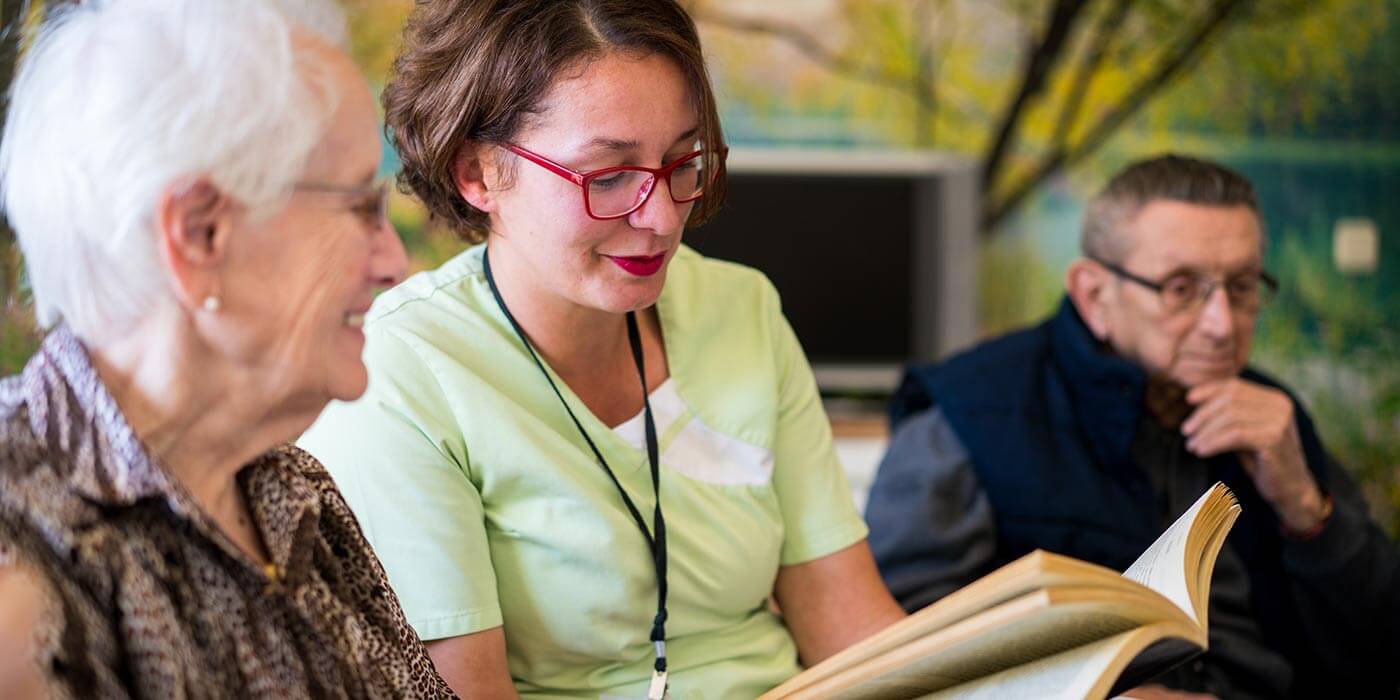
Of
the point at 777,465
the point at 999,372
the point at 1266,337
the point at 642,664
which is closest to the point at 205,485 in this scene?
the point at 642,664

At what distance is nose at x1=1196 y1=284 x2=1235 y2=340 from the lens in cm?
214

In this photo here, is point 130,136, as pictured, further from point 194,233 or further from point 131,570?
point 131,570

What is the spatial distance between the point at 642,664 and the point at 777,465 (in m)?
0.32

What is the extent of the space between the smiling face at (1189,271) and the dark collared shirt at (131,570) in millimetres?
1525

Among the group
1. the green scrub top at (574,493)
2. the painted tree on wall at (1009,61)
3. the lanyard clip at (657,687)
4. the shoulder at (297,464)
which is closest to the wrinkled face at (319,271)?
the shoulder at (297,464)

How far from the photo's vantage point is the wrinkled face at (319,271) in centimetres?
98

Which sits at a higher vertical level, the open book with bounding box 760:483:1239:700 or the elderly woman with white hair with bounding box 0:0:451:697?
the elderly woman with white hair with bounding box 0:0:451:697

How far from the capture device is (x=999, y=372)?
7.32 feet

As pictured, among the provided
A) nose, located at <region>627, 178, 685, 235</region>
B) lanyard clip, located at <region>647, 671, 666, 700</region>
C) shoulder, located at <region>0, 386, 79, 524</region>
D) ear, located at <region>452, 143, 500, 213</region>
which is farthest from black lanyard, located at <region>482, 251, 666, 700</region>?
shoulder, located at <region>0, 386, 79, 524</region>

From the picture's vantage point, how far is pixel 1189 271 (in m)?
2.16

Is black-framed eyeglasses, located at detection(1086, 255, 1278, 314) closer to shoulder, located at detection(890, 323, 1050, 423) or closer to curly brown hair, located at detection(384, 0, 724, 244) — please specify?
shoulder, located at detection(890, 323, 1050, 423)

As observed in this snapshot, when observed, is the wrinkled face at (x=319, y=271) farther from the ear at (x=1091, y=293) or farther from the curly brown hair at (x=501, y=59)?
the ear at (x=1091, y=293)

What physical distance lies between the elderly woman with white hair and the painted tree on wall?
336cm

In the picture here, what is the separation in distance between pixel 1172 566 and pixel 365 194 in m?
0.73
